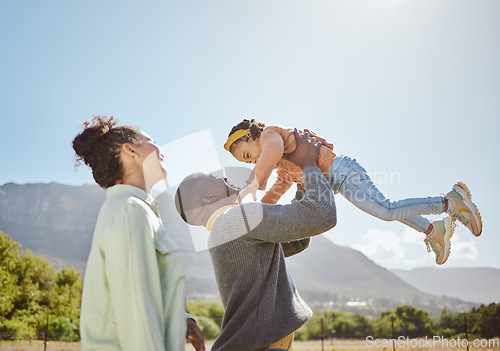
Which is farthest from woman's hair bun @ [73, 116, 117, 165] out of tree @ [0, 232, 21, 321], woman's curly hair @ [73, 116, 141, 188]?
tree @ [0, 232, 21, 321]

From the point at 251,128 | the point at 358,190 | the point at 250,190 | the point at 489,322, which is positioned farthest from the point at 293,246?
the point at 489,322

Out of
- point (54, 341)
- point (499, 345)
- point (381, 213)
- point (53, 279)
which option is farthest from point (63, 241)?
point (381, 213)

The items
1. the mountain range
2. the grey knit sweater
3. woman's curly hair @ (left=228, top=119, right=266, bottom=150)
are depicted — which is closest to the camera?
the grey knit sweater

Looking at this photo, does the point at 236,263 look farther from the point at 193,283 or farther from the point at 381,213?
the point at 193,283

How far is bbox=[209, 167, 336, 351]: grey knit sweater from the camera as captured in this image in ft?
6.50

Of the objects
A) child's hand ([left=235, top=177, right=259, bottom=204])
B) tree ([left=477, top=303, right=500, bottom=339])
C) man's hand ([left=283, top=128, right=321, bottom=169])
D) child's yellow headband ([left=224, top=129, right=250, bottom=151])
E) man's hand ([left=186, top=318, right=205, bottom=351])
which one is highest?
child's yellow headband ([left=224, top=129, right=250, bottom=151])

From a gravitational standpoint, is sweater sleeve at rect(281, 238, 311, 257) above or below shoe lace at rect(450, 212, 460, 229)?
below

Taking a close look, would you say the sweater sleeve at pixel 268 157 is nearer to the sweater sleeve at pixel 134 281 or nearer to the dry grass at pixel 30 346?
the sweater sleeve at pixel 134 281

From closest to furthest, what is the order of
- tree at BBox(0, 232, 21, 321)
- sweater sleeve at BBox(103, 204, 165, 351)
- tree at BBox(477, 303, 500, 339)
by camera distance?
sweater sleeve at BBox(103, 204, 165, 351) < tree at BBox(477, 303, 500, 339) < tree at BBox(0, 232, 21, 321)

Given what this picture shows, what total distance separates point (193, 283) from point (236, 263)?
138m

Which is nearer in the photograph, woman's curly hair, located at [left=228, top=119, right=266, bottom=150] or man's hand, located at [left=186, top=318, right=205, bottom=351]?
man's hand, located at [left=186, top=318, right=205, bottom=351]

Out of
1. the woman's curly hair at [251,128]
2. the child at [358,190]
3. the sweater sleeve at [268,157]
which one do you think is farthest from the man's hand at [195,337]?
the woman's curly hair at [251,128]

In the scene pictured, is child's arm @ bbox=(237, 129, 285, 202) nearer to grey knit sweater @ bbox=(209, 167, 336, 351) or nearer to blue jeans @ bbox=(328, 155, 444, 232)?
blue jeans @ bbox=(328, 155, 444, 232)

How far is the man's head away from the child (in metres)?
1.11
